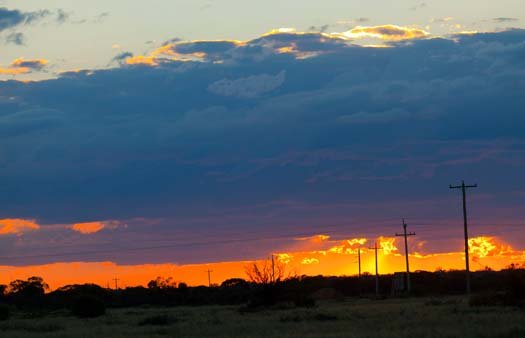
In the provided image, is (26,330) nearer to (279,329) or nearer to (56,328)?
(56,328)

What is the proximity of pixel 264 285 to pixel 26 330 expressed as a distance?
25075mm

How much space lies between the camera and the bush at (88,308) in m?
75.9

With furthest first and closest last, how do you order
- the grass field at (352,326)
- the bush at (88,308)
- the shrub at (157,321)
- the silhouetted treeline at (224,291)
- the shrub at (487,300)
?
the silhouetted treeline at (224,291) < the bush at (88,308) < the shrub at (487,300) < the shrub at (157,321) < the grass field at (352,326)

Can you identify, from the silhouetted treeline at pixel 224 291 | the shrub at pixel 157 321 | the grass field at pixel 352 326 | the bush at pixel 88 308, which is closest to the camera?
the grass field at pixel 352 326

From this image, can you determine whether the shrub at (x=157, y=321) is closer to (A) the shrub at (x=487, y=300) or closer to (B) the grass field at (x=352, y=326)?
(B) the grass field at (x=352, y=326)

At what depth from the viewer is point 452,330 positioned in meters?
38.2

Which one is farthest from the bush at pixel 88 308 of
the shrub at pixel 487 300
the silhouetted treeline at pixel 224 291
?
the shrub at pixel 487 300

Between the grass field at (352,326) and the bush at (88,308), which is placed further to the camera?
the bush at (88,308)

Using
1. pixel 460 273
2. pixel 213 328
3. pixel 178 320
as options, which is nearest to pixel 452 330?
pixel 213 328

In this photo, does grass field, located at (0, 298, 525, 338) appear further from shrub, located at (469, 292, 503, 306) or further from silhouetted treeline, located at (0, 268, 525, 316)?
silhouetted treeline, located at (0, 268, 525, 316)

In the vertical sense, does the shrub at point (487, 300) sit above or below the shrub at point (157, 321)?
above

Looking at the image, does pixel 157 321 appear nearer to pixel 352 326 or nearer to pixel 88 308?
pixel 352 326

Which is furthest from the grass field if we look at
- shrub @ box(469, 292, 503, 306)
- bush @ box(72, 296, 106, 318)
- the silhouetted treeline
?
the silhouetted treeline

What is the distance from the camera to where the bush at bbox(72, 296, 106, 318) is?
75875 mm
